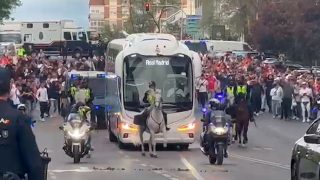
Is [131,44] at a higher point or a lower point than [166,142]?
higher

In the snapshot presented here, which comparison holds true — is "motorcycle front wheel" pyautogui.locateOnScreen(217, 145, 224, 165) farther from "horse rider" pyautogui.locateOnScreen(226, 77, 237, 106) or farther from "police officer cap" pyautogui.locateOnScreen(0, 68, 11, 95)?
"police officer cap" pyautogui.locateOnScreen(0, 68, 11, 95)

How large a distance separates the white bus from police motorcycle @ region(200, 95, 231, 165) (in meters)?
4.50

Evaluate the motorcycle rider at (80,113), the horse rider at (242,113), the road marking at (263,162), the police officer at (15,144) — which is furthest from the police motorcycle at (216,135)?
the police officer at (15,144)

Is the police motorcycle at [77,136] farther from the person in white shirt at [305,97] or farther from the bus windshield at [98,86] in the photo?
the person in white shirt at [305,97]

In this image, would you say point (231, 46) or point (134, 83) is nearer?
point (134, 83)

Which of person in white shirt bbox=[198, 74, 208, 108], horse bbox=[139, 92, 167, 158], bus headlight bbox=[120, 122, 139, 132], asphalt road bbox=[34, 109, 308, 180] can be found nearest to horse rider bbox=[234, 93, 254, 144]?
asphalt road bbox=[34, 109, 308, 180]

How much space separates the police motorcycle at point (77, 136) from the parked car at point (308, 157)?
7.35 m

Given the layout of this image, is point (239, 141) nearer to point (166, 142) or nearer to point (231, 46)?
point (166, 142)

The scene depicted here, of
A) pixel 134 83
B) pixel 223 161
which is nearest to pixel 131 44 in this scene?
pixel 134 83

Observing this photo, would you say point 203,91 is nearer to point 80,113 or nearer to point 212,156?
point 80,113

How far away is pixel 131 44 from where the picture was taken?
27.0m

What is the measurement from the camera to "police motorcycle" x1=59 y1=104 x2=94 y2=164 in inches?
829

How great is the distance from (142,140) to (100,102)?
10.3m

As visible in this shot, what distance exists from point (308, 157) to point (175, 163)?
8296mm
